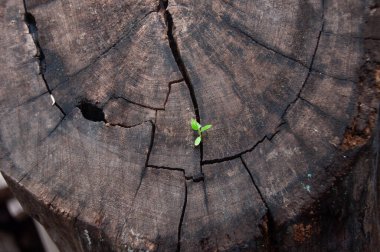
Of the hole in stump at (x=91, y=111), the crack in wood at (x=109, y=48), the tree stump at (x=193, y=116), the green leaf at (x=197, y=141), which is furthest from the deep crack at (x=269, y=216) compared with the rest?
the crack in wood at (x=109, y=48)

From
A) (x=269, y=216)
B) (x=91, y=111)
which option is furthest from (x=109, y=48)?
(x=269, y=216)

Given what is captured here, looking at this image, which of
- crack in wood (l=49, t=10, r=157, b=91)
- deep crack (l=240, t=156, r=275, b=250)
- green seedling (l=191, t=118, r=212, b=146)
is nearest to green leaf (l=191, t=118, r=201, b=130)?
green seedling (l=191, t=118, r=212, b=146)

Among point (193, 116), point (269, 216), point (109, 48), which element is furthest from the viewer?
point (109, 48)

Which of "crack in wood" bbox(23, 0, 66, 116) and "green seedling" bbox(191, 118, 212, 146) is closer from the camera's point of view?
"green seedling" bbox(191, 118, 212, 146)

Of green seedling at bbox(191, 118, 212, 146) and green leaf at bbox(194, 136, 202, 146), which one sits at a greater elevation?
green seedling at bbox(191, 118, 212, 146)

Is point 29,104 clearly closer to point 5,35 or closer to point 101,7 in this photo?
point 5,35

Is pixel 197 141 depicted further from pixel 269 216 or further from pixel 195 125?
pixel 269 216

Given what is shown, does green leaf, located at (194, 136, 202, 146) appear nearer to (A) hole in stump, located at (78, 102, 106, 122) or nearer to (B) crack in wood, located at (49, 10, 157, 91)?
(A) hole in stump, located at (78, 102, 106, 122)

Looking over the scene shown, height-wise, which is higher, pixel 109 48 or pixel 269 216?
pixel 109 48

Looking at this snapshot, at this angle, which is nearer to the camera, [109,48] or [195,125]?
[195,125]
